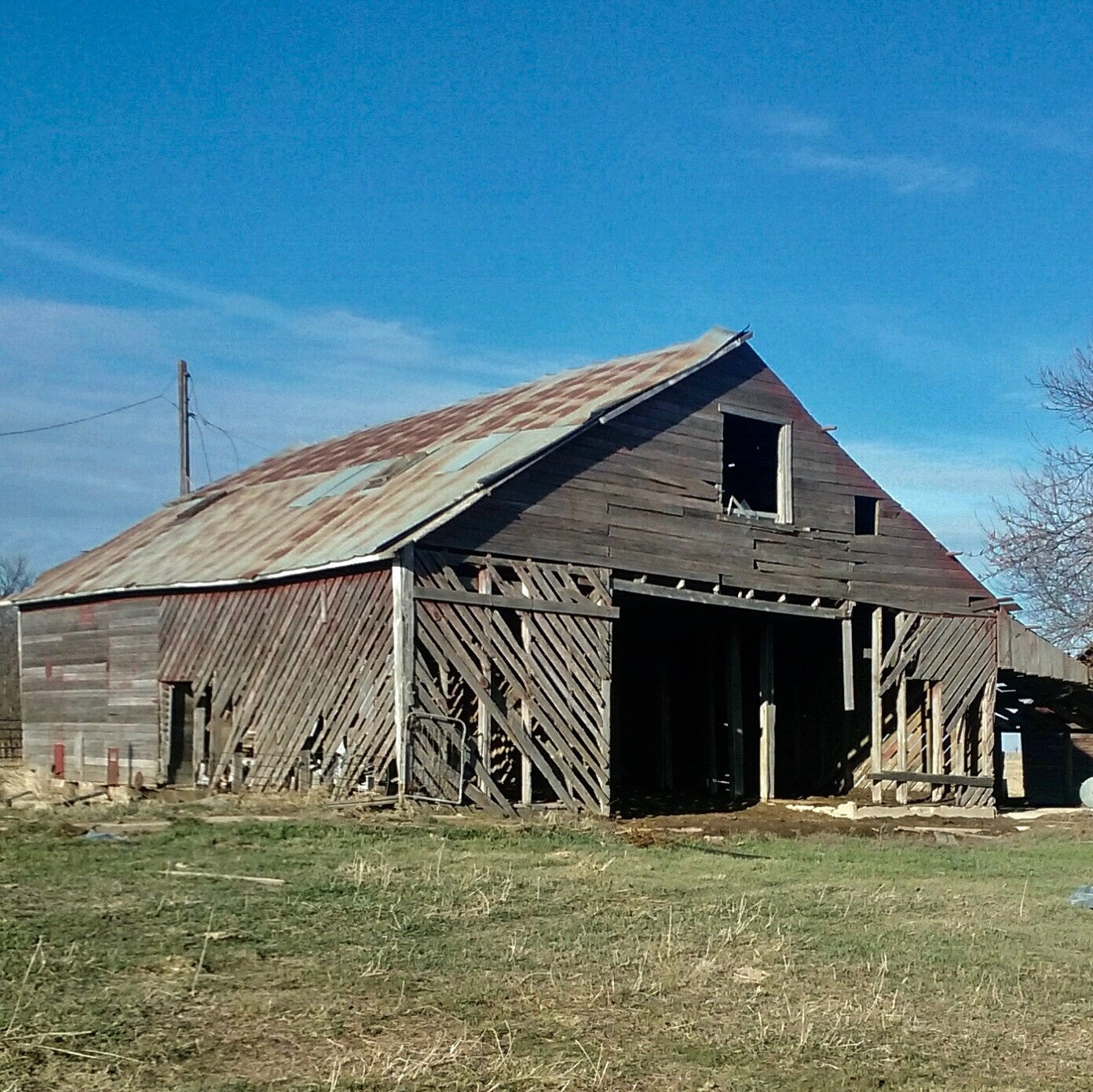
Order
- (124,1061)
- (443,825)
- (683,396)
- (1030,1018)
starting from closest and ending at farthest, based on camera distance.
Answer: (124,1061) < (1030,1018) < (443,825) < (683,396)

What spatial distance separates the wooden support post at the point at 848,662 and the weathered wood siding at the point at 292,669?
913 cm

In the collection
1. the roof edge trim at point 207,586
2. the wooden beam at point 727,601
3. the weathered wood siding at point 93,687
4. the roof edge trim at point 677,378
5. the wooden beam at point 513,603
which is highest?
the roof edge trim at point 677,378

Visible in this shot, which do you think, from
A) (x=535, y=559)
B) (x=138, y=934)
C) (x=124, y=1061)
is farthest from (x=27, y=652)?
(x=124, y=1061)

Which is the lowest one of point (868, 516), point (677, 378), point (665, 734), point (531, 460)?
point (665, 734)

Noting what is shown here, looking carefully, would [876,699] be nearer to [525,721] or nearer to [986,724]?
[986,724]

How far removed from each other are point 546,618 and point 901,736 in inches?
330

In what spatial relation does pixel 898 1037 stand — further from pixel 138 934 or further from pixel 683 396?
pixel 683 396

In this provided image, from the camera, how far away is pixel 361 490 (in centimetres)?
2281

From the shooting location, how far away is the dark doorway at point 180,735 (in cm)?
2377

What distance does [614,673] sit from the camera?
30.1m

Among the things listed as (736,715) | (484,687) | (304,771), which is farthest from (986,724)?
(304,771)

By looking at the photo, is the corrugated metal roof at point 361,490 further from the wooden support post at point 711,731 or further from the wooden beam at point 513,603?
the wooden support post at point 711,731

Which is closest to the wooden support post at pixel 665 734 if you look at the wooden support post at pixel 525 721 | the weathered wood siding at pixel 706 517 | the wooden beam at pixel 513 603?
the weathered wood siding at pixel 706 517

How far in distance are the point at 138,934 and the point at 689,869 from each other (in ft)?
21.3
